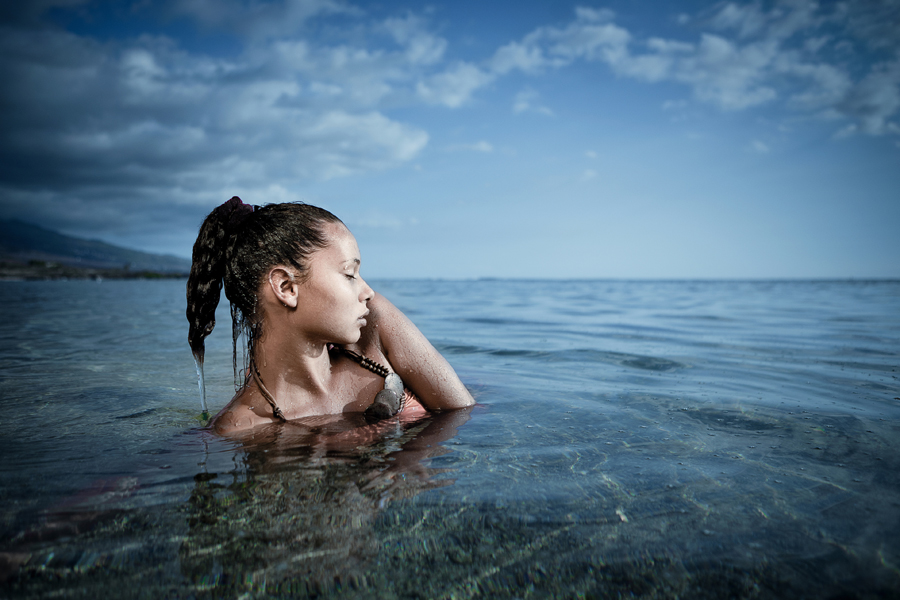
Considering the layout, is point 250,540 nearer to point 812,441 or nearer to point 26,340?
point 812,441

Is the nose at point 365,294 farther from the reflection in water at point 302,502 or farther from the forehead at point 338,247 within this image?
the reflection in water at point 302,502

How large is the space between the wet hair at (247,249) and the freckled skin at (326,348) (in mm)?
64

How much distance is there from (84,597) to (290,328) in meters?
1.63

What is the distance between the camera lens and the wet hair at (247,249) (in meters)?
2.66

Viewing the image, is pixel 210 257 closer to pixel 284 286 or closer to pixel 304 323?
pixel 284 286

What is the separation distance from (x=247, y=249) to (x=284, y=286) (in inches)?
12.0

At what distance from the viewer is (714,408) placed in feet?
10.9

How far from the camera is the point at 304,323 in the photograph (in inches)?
109

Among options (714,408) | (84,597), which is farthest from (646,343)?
(84,597)

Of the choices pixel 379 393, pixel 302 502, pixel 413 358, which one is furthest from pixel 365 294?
pixel 302 502

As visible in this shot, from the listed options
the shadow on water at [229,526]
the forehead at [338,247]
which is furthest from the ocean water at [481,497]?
the forehead at [338,247]

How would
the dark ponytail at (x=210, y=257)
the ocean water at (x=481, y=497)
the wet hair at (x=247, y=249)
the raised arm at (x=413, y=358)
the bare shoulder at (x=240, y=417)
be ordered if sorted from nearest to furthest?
the ocean water at (x=481, y=497) → the wet hair at (x=247, y=249) → the dark ponytail at (x=210, y=257) → the bare shoulder at (x=240, y=417) → the raised arm at (x=413, y=358)

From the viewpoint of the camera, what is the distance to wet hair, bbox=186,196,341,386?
8.73 feet

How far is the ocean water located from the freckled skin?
20cm
